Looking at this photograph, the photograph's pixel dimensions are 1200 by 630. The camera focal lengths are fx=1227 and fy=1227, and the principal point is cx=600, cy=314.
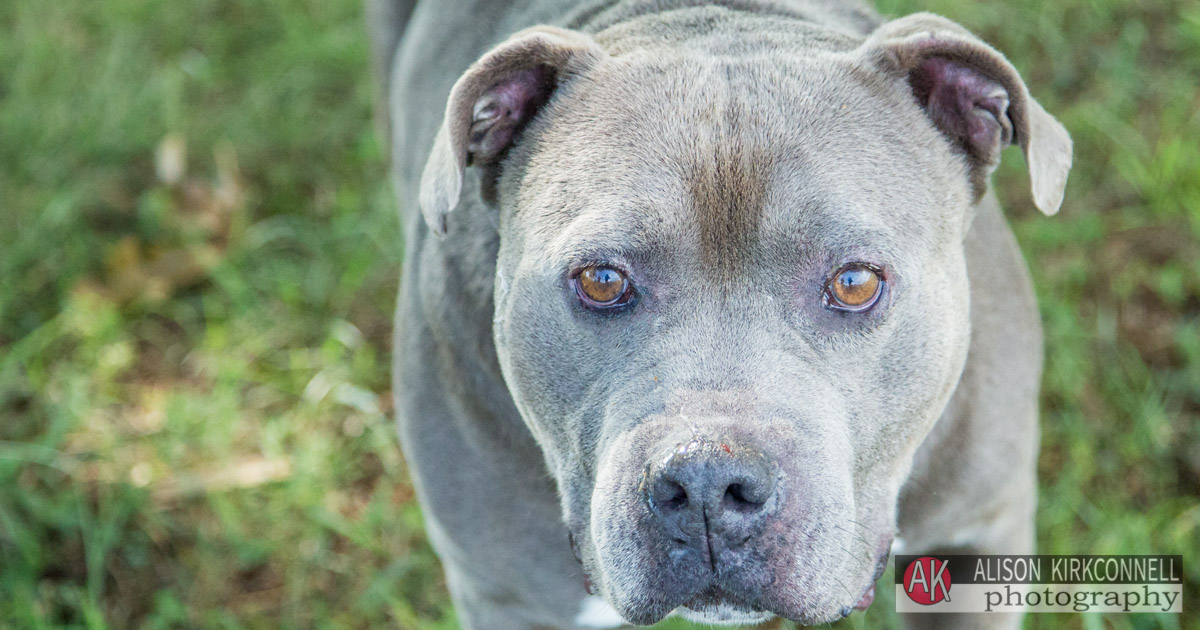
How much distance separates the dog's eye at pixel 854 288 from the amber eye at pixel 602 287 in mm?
401

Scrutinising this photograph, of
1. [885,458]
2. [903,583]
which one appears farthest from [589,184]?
[903,583]

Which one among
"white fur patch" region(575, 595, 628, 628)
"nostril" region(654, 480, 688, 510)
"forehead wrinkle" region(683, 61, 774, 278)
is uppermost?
"forehead wrinkle" region(683, 61, 774, 278)

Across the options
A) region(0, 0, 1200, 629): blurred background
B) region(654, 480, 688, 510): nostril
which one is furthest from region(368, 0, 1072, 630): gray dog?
region(0, 0, 1200, 629): blurred background

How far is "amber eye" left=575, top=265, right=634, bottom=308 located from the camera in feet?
8.00

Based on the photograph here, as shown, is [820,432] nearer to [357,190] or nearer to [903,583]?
[903,583]

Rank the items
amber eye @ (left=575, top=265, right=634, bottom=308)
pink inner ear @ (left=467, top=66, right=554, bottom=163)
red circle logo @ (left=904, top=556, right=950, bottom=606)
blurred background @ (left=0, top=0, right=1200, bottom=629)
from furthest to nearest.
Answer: blurred background @ (left=0, top=0, right=1200, bottom=629) → red circle logo @ (left=904, top=556, right=950, bottom=606) → pink inner ear @ (left=467, top=66, right=554, bottom=163) → amber eye @ (left=575, top=265, right=634, bottom=308)

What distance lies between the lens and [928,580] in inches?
132

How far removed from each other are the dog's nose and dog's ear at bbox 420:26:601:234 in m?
0.77

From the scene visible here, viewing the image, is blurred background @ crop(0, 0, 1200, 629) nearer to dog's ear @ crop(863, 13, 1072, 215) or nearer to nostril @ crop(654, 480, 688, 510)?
nostril @ crop(654, 480, 688, 510)

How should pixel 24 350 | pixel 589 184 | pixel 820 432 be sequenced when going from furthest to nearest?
pixel 24 350 < pixel 589 184 < pixel 820 432

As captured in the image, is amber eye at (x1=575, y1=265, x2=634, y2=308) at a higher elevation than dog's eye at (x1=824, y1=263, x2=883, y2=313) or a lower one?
higher

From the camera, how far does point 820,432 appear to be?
7.64 ft

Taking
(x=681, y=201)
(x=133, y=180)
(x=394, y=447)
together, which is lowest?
(x=394, y=447)

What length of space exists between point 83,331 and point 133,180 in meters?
0.82
